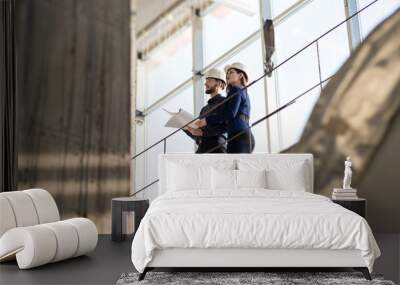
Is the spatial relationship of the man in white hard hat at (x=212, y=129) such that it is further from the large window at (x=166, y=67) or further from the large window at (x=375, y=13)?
the large window at (x=375, y=13)

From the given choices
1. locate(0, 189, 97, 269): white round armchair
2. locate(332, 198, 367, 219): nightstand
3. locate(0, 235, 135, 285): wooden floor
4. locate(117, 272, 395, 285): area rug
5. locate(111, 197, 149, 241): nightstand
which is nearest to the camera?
locate(117, 272, 395, 285): area rug

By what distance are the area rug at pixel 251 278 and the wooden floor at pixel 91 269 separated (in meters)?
0.17

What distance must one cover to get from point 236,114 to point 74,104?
187cm

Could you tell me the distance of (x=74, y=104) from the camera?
520 cm

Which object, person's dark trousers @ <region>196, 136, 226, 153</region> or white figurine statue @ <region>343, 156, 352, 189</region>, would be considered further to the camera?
person's dark trousers @ <region>196, 136, 226, 153</region>

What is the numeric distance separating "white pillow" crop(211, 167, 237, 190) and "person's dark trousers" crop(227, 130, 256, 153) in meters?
0.51

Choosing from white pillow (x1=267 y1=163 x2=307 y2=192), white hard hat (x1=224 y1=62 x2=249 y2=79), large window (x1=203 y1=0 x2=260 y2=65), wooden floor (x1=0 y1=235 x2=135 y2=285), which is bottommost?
wooden floor (x1=0 y1=235 x2=135 y2=285)

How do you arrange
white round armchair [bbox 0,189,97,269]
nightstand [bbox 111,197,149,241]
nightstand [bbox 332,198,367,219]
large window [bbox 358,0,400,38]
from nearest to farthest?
white round armchair [bbox 0,189,97,269] < nightstand [bbox 332,198,367,219] < nightstand [bbox 111,197,149,241] < large window [bbox 358,0,400,38]

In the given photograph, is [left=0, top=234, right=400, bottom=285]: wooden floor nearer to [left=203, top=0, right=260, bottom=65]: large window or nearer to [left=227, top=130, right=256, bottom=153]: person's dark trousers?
[left=227, top=130, right=256, bottom=153]: person's dark trousers

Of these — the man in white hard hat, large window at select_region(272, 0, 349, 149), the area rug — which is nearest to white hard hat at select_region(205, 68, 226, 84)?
the man in white hard hat

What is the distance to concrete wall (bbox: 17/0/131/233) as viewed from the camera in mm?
5152

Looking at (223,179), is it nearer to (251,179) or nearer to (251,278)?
(251,179)

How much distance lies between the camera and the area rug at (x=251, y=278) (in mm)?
3010

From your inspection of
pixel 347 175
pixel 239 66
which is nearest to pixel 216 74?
pixel 239 66
